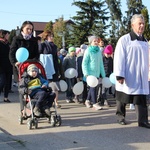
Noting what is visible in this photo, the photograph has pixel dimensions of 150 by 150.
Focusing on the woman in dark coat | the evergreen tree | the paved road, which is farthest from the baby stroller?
the evergreen tree

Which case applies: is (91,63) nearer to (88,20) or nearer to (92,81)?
(92,81)

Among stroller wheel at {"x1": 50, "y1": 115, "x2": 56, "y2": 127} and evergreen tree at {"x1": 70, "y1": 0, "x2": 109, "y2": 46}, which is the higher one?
evergreen tree at {"x1": 70, "y1": 0, "x2": 109, "y2": 46}

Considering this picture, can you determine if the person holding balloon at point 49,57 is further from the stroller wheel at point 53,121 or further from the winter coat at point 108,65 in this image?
the winter coat at point 108,65

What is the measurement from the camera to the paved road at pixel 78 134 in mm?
5219

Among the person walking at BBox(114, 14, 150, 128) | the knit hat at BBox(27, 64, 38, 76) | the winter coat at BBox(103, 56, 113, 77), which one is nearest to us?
the person walking at BBox(114, 14, 150, 128)

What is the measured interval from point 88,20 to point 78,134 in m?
42.0

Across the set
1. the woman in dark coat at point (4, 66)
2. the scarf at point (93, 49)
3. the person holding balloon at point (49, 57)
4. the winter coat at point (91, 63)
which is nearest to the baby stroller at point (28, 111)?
the person holding balloon at point (49, 57)

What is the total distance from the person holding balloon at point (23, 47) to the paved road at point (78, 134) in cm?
128

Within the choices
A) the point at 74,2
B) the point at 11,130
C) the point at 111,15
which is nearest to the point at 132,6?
the point at 111,15

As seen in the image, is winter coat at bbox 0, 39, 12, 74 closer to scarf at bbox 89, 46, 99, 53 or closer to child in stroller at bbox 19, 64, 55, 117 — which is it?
scarf at bbox 89, 46, 99, 53

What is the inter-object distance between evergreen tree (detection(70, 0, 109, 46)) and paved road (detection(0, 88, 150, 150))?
3824cm

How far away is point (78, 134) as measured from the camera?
19.6 feet

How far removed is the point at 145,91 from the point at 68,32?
4355cm

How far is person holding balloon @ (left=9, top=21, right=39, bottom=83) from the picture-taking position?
713 cm
